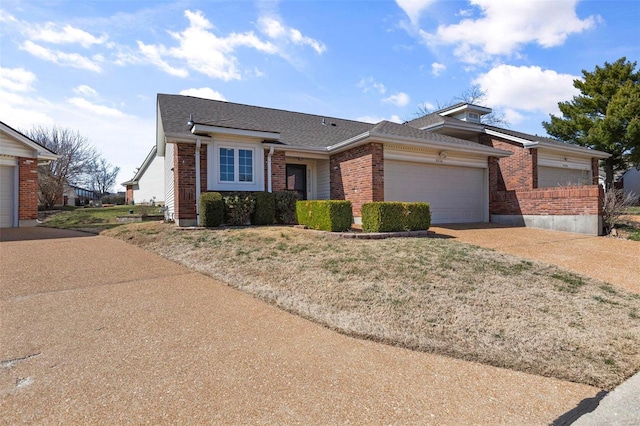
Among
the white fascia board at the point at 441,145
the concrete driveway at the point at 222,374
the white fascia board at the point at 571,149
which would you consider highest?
the white fascia board at the point at 571,149

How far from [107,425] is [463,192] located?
13.3m

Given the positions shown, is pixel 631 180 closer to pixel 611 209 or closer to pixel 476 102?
pixel 476 102

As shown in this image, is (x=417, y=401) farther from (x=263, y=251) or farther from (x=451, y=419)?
(x=263, y=251)

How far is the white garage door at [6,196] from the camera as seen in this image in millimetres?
12125

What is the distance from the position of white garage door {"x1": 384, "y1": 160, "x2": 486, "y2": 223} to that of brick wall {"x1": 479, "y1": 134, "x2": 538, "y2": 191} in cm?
107

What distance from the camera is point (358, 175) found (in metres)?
11.7

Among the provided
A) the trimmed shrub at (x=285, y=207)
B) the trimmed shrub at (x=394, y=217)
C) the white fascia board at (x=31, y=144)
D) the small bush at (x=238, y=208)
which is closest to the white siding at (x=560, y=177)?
the trimmed shrub at (x=394, y=217)

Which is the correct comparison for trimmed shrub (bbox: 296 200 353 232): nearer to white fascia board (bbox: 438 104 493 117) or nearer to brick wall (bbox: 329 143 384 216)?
brick wall (bbox: 329 143 384 216)

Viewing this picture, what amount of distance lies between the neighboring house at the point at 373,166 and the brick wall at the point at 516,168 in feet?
0.14

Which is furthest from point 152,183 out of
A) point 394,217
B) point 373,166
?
point 394,217

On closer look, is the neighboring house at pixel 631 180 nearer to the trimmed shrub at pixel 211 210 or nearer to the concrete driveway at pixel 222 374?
the trimmed shrub at pixel 211 210

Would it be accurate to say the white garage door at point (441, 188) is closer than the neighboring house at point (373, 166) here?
No

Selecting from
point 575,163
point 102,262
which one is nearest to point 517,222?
point 575,163

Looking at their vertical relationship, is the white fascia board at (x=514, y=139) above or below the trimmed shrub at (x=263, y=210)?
above
